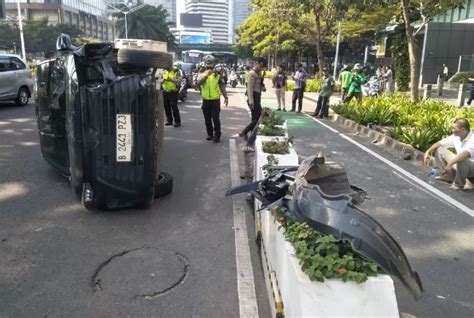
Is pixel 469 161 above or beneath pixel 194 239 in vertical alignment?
above

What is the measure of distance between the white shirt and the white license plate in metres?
4.67

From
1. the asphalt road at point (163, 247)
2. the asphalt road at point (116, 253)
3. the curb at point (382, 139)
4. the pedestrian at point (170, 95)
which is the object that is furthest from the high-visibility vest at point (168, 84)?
the curb at point (382, 139)

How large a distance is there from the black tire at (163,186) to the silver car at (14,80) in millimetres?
10188

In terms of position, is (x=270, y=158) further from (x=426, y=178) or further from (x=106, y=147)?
(x=426, y=178)

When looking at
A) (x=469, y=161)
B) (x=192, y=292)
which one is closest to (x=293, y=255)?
(x=192, y=292)

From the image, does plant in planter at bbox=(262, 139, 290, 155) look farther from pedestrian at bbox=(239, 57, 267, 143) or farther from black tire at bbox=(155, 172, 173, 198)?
pedestrian at bbox=(239, 57, 267, 143)

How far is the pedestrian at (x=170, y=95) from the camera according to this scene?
10578 millimetres

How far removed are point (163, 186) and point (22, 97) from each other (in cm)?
1108

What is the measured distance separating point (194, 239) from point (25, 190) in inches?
111

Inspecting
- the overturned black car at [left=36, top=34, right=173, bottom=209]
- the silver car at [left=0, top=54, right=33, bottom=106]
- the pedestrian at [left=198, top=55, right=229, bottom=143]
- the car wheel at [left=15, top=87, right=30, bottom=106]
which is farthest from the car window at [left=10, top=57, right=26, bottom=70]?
the overturned black car at [left=36, top=34, right=173, bottom=209]

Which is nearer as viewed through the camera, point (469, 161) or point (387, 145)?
point (469, 161)

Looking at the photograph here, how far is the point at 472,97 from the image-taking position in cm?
1694

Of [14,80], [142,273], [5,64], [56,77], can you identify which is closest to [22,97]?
[14,80]

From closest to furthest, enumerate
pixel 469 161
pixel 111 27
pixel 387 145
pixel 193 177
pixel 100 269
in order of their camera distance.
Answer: pixel 100 269 → pixel 469 161 → pixel 193 177 → pixel 387 145 → pixel 111 27
